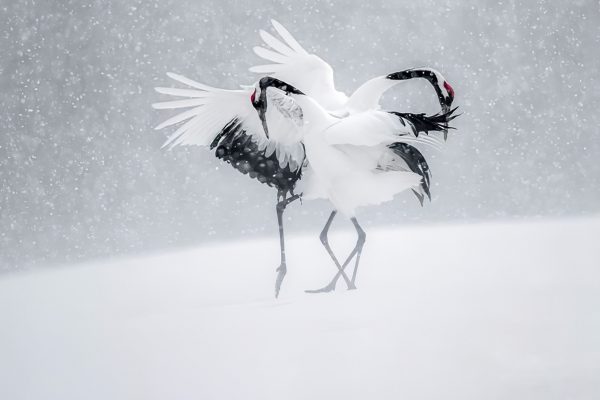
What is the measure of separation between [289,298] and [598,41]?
5.32 ft

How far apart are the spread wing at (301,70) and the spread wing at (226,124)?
105mm

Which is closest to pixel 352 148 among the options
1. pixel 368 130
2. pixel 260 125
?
pixel 368 130

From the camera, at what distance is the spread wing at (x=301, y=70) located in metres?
1.42

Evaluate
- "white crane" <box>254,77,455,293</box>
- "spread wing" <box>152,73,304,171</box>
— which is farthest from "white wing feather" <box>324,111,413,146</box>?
"spread wing" <box>152,73,304,171</box>

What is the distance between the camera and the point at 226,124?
1355 millimetres

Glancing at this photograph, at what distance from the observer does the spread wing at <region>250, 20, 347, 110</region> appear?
55.8 inches

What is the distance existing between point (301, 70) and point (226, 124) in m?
0.19

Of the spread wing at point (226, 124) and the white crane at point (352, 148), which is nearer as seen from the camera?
the white crane at point (352, 148)

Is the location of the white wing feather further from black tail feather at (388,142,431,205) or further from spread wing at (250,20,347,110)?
spread wing at (250,20,347,110)

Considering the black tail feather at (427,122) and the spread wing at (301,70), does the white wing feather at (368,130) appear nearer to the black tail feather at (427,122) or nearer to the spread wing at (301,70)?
the black tail feather at (427,122)

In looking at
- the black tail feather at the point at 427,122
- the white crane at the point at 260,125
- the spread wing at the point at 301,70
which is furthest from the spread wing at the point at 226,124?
the black tail feather at the point at 427,122

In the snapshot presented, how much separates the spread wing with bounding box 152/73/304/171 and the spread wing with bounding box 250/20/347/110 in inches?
4.1

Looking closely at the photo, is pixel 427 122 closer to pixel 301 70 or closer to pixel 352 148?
pixel 352 148

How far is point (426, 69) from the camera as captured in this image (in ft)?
3.99
